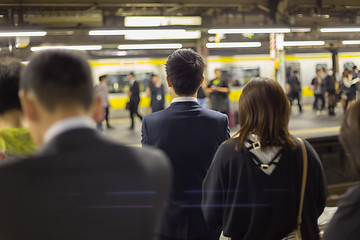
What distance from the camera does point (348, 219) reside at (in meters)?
1.22

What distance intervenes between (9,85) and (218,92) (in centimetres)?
942

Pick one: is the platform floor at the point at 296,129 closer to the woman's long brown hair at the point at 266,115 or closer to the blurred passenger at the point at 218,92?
the blurred passenger at the point at 218,92

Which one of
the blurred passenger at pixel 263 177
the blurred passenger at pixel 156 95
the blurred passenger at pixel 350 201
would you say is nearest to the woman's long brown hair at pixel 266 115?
the blurred passenger at pixel 263 177

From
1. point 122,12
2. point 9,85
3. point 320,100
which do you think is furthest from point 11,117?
point 320,100

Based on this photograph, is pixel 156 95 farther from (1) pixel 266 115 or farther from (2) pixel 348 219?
(2) pixel 348 219

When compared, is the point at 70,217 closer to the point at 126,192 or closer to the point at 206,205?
the point at 126,192

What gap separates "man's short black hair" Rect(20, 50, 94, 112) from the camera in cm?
97

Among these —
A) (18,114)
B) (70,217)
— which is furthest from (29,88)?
(18,114)

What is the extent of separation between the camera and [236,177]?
5.59ft

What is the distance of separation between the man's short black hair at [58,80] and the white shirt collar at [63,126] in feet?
0.14

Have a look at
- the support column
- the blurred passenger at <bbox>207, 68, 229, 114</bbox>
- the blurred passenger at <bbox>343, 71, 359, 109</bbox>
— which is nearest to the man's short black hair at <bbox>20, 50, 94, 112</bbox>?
the blurred passenger at <bbox>207, 68, 229, 114</bbox>

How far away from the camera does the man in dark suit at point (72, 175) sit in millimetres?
884

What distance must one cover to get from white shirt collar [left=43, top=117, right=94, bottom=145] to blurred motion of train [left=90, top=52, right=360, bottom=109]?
41.5 feet

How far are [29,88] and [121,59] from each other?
1416 centimetres
